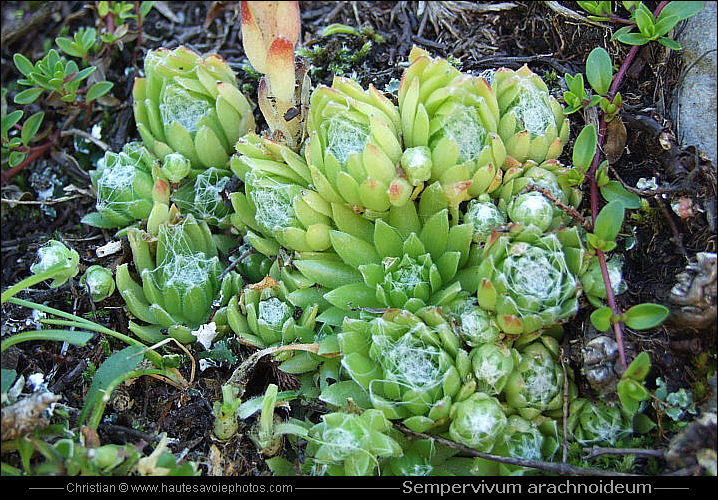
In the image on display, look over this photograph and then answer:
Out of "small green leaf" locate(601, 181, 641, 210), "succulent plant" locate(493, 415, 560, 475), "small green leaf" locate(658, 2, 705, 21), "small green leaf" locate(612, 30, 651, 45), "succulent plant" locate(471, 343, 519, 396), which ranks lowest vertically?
"succulent plant" locate(493, 415, 560, 475)

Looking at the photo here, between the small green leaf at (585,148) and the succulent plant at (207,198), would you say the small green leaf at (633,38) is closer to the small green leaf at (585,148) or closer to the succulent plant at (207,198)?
the small green leaf at (585,148)

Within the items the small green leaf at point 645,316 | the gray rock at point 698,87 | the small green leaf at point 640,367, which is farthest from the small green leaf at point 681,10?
the small green leaf at point 640,367

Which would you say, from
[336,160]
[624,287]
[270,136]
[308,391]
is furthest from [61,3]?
[624,287]

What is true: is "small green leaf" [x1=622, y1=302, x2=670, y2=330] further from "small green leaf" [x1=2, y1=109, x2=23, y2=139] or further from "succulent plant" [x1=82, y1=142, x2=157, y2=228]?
"small green leaf" [x1=2, y1=109, x2=23, y2=139]

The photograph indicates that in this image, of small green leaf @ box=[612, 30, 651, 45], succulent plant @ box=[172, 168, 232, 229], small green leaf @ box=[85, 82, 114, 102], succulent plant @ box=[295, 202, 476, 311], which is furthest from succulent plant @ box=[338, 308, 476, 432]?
small green leaf @ box=[85, 82, 114, 102]

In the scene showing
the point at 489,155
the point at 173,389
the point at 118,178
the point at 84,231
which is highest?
the point at 489,155

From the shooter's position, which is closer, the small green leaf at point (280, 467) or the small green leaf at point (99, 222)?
the small green leaf at point (280, 467)

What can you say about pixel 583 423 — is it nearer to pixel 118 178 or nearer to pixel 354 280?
pixel 354 280
